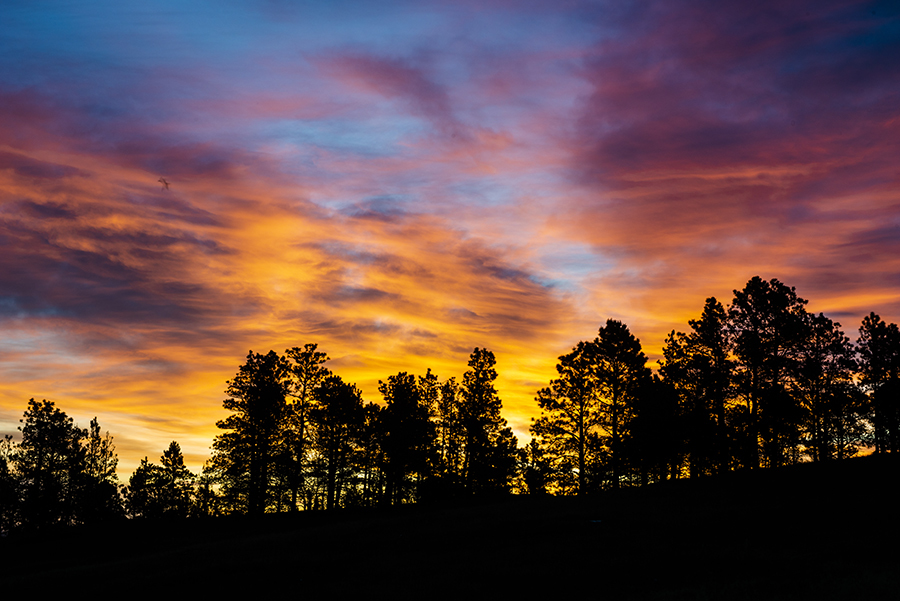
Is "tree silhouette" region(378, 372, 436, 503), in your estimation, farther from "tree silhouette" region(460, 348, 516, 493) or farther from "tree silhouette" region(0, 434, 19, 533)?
"tree silhouette" region(0, 434, 19, 533)

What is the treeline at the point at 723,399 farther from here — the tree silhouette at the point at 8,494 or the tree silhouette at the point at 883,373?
the tree silhouette at the point at 8,494

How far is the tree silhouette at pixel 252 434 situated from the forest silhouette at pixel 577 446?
0.14m

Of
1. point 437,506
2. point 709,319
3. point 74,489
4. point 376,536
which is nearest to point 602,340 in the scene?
point 709,319

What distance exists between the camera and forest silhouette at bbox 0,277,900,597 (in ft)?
126

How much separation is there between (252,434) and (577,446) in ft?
96.0

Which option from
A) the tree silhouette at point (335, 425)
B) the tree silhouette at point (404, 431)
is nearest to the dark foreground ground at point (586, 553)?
the tree silhouette at point (335, 425)

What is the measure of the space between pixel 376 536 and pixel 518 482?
121 feet

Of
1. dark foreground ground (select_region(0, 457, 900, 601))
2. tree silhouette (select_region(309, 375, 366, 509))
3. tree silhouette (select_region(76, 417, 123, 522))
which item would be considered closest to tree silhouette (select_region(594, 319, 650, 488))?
dark foreground ground (select_region(0, 457, 900, 601))

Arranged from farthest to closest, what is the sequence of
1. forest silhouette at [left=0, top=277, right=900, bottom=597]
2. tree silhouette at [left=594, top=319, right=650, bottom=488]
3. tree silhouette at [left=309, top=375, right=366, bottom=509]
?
tree silhouette at [left=309, top=375, right=366, bottom=509], tree silhouette at [left=594, top=319, right=650, bottom=488], forest silhouette at [left=0, top=277, right=900, bottom=597]

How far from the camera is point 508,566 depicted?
27.4 metres

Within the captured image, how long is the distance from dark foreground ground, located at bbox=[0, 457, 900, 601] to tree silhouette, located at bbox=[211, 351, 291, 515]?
11.1 meters

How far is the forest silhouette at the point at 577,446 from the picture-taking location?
38.4 metres

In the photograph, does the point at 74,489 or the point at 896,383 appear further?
the point at 74,489

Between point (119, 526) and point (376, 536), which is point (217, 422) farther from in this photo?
point (376, 536)
